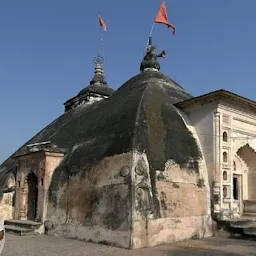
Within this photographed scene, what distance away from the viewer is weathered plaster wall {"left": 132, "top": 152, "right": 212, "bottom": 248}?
10.3 metres

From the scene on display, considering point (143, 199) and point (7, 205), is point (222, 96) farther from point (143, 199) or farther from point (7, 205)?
point (7, 205)

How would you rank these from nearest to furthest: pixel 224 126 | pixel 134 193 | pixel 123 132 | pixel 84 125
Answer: pixel 134 193 → pixel 123 132 → pixel 224 126 → pixel 84 125

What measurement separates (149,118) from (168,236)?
13.1 ft

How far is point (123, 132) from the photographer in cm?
1217

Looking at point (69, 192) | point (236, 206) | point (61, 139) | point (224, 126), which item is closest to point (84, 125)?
point (61, 139)

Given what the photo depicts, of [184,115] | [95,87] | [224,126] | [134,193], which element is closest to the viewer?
[134,193]

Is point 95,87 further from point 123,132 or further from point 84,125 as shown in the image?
point 123,132

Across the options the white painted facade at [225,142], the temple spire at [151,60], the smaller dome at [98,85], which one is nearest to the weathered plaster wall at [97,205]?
the white painted facade at [225,142]

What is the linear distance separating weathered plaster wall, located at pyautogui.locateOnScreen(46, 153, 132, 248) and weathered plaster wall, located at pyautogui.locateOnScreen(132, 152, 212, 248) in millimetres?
323

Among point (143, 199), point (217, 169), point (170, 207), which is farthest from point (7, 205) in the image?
point (217, 169)

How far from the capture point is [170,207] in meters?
11.1

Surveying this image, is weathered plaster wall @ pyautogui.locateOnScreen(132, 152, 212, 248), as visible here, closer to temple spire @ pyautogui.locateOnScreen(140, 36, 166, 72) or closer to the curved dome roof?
the curved dome roof

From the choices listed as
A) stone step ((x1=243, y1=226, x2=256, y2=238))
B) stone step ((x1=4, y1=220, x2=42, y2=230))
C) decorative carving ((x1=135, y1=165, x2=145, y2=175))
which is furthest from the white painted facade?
stone step ((x1=4, y1=220, x2=42, y2=230))

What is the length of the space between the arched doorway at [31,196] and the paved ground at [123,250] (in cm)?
374
